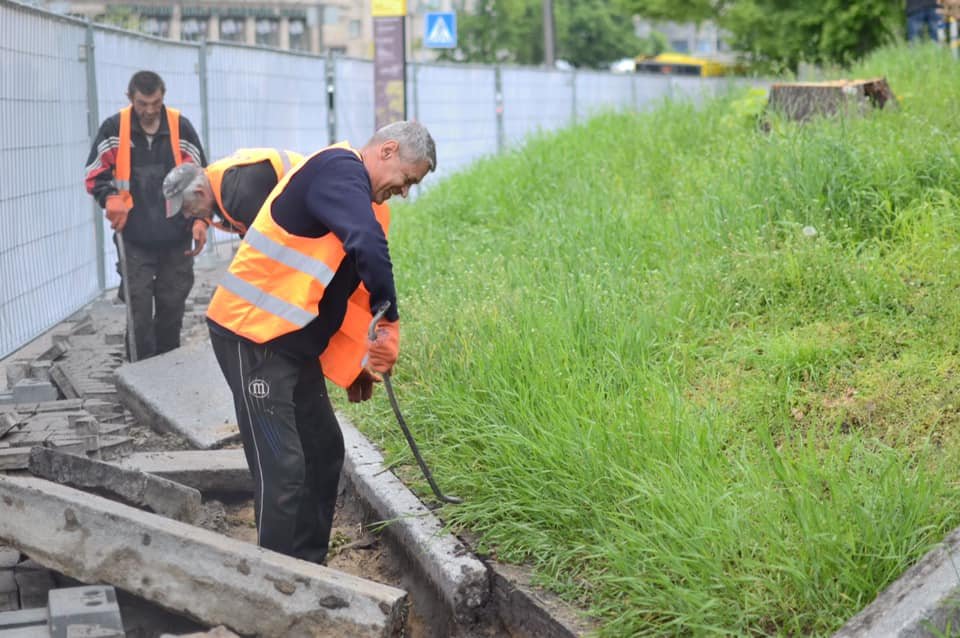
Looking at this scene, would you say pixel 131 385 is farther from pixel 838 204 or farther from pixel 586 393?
pixel 838 204

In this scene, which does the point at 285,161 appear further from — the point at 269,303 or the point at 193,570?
the point at 193,570

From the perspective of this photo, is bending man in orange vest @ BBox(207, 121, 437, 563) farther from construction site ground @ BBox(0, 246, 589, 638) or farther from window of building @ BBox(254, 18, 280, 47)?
window of building @ BBox(254, 18, 280, 47)

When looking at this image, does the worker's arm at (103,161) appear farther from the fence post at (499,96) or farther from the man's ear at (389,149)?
the fence post at (499,96)

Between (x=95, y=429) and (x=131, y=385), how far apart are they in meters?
1.10

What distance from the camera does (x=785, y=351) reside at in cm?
547

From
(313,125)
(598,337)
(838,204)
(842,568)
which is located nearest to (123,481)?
(598,337)

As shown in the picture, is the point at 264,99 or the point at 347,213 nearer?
the point at 347,213

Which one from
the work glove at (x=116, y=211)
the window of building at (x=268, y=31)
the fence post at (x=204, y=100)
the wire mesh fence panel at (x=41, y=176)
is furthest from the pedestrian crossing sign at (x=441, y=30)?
the window of building at (x=268, y=31)

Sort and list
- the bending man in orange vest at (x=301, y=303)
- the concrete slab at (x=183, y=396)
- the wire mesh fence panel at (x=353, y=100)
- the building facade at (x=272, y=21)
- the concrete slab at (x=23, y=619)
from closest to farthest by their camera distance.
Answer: the concrete slab at (x=23, y=619) < the bending man in orange vest at (x=301, y=303) < the concrete slab at (x=183, y=396) < the wire mesh fence panel at (x=353, y=100) < the building facade at (x=272, y=21)

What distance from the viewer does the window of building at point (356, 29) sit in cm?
7950

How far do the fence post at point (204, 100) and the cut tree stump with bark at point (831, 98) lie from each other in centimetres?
569

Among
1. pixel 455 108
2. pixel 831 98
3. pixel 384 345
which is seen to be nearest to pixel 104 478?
pixel 384 345

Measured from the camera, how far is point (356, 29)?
8069 centimetres

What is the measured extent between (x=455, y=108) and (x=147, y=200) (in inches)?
432
